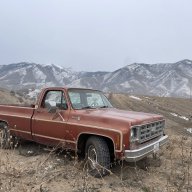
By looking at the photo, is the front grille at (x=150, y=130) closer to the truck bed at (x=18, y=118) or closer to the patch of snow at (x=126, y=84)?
the truck bed at (x=18, y=118)

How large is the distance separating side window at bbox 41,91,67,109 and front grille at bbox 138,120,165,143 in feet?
6.18

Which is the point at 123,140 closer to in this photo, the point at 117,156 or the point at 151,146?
the point at 117,156

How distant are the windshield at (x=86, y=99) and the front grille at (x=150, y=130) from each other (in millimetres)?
1405

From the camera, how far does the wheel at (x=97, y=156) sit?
744 cm

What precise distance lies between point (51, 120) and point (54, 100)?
554 millimetres

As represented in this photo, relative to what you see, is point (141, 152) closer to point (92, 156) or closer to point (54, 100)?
point (92, 156)

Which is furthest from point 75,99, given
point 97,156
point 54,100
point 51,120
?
point 97,156

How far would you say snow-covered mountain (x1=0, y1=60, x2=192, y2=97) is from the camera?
157m

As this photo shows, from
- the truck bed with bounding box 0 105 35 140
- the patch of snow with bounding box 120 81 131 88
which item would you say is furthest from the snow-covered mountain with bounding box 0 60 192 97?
the truck bed with bounding box 0 105 35 140

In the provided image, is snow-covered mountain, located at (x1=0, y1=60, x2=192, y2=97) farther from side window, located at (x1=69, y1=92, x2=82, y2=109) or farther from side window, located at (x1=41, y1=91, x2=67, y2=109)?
side window, located at (x1=69, y1=92, x2=82, y2=109)

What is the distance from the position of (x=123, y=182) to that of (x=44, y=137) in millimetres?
2363

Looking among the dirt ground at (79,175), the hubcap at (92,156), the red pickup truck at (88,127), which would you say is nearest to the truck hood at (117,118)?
the red pickup truck at (88,127)

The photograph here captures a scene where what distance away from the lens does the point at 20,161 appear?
8711 mm

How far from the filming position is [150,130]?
8.02 m
